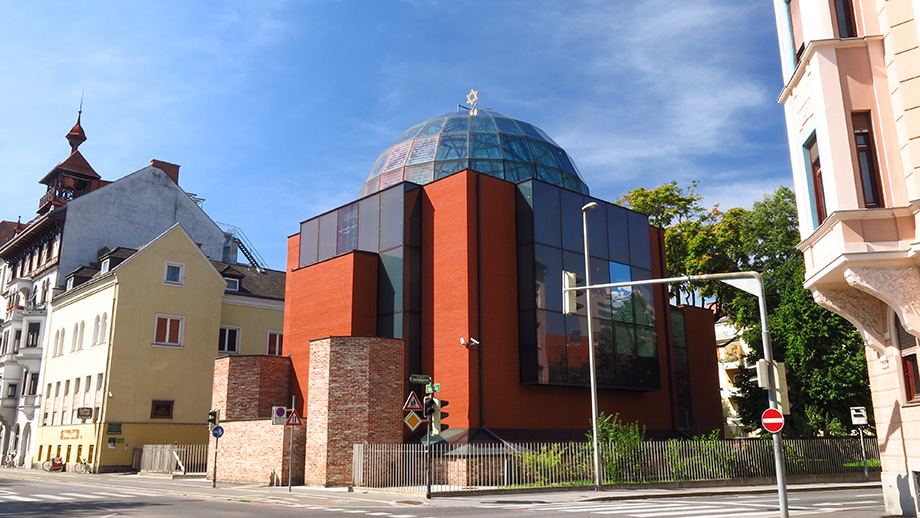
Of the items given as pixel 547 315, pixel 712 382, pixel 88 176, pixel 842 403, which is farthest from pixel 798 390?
pixel 88 176

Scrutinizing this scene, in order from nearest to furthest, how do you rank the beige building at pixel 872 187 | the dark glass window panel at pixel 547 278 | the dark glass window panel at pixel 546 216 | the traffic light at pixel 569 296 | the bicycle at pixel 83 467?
the beige building at pixel 872 187
the traffic light at pixel 569 296
the dark glass window panel at pixel 547 278
the dark glass window panel at pixel 546 216
the bicycle at pixel 83 467

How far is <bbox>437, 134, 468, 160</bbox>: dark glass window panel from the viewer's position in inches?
1371

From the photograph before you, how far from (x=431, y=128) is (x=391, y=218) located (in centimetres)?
905

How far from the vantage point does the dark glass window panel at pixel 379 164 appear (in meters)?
37.7

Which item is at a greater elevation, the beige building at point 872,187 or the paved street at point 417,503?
the beige building at point 872,187

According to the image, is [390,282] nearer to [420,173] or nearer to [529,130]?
[420,173]

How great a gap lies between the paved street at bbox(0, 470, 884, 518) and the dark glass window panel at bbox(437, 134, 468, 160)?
55.8 ft

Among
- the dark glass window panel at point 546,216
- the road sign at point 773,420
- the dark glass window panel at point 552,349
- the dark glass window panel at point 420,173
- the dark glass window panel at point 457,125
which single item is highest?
the dark glass window panel at point 457,125

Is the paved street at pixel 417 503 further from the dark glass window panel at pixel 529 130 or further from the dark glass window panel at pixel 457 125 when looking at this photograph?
the dark glass window panel at pixel 529 130

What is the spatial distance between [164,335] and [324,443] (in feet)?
73.6


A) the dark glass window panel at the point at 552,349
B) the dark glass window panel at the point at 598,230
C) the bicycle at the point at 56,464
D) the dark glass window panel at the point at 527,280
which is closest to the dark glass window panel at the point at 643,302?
the dark glass window panel at the point at 598,230

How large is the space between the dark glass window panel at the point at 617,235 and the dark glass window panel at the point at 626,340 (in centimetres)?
313

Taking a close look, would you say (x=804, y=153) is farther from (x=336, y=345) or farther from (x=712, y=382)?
(x=712, y=382)

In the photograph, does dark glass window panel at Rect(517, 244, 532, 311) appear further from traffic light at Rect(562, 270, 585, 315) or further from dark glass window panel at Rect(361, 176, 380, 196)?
dark glass window panel at Rect(361, 176, 380, 196)
